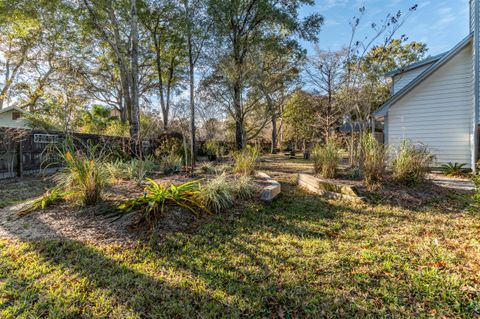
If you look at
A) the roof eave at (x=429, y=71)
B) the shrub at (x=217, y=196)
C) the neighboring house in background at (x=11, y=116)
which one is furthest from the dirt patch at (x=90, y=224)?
the neighboring house in background at (x=11, y=116)

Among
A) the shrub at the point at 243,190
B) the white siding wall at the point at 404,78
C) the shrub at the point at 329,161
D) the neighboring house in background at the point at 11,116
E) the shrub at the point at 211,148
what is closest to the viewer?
the shrub at the point at 243,190

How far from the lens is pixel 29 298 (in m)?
1.67

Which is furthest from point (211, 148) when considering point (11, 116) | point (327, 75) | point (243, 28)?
point (11, 116)

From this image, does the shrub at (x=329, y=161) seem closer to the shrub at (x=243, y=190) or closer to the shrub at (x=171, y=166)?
the shrub at (x=243, y=190)

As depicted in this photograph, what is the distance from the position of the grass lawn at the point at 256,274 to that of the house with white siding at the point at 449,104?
574 cm

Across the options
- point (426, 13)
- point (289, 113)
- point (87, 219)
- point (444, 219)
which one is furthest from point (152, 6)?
point (444, 219)

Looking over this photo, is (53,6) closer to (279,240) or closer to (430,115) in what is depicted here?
(279,240)

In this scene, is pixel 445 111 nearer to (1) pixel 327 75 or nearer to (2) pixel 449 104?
(2) pixel 449 104

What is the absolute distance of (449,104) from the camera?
742 cm

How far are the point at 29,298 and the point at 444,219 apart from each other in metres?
4.85

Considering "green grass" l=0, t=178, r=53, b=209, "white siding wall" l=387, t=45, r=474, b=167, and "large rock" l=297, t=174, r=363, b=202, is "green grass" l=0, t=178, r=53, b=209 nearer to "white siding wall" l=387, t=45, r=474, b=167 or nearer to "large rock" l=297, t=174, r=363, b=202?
"large rock" l=297, t=174, r=363, b=202

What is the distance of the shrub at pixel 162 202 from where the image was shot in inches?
115

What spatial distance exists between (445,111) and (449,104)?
0.24m

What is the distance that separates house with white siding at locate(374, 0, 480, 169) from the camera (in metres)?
6.85
